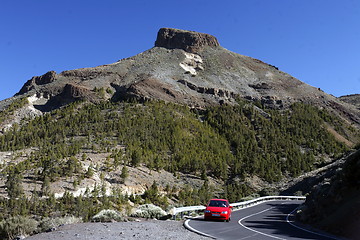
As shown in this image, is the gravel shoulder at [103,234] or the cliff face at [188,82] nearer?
the gravel shoulder at [103,234]

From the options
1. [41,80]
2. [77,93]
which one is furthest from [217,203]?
[41,80]

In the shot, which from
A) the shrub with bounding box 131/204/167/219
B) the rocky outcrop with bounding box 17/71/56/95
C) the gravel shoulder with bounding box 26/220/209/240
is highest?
the rocky outcrop with bounding box 17/71/56/95

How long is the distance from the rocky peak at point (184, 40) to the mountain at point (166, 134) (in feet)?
3.89

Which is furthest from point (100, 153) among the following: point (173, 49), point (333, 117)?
point (173, 49)

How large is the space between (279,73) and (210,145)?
60.7 meters

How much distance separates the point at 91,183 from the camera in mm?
35000

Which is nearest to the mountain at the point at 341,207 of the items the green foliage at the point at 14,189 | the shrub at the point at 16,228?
the shrub at the point at 16,228

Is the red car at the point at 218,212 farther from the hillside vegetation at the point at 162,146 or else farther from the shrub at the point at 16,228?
the hillside vegetation at the point at 162,146

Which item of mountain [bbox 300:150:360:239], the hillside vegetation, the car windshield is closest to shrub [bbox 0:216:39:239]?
the car windshield

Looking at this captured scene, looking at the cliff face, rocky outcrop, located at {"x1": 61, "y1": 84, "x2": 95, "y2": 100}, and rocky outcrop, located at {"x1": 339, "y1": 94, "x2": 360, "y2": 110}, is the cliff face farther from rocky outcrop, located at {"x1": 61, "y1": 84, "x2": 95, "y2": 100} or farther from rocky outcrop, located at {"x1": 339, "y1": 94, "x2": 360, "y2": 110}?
rocky outcrop, located at {"x1": 339, "y1": 94, "x2": 360, "y2": 110}

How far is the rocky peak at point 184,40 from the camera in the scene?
120 m

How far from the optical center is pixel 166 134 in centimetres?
5903

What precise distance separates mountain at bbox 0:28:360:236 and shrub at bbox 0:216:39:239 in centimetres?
1172

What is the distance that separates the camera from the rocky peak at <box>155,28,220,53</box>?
120 metres
